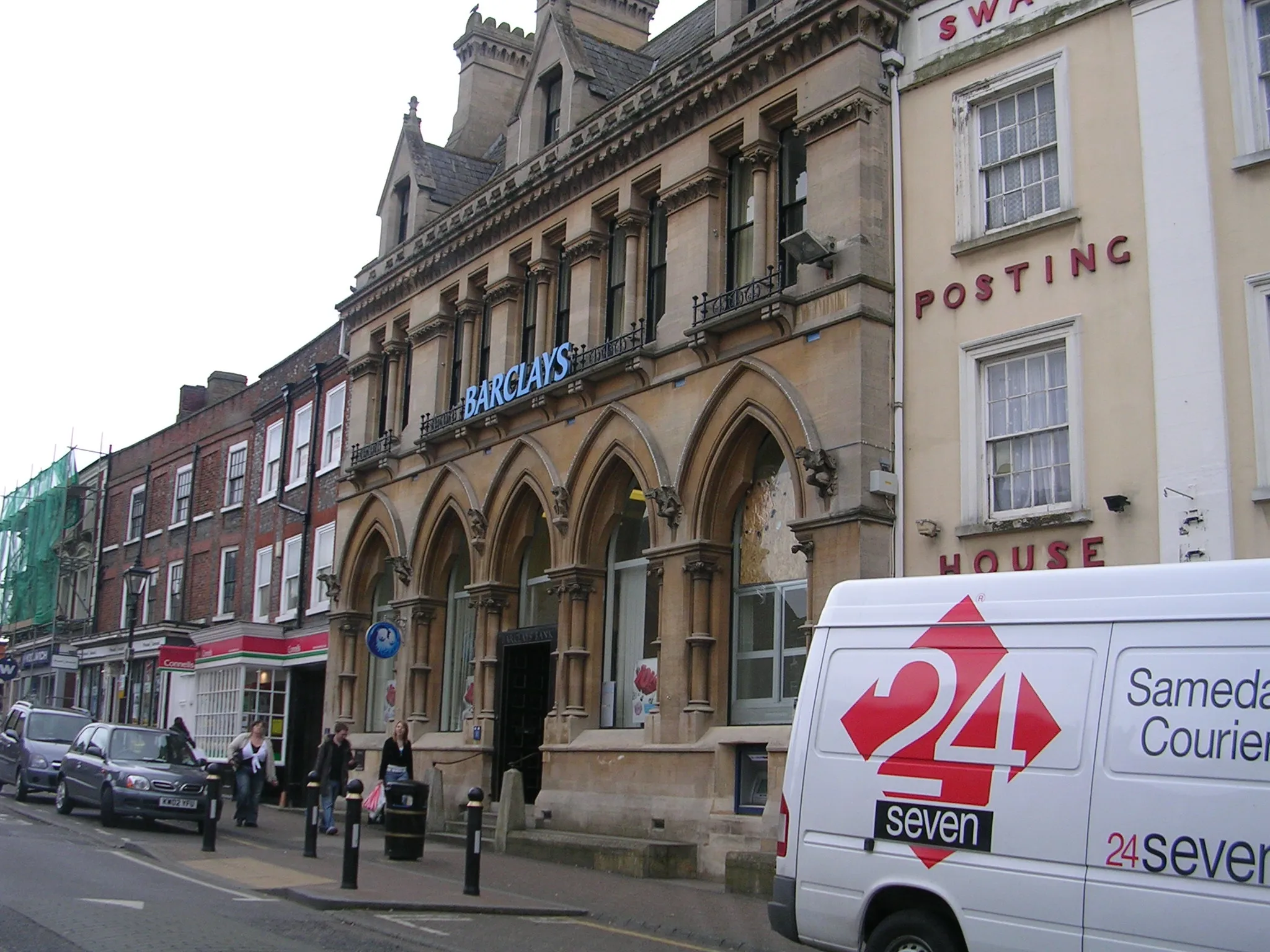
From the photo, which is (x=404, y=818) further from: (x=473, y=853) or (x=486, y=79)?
(x=486, y=79)

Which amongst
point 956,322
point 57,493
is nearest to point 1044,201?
point 956,322

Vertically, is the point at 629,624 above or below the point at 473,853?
above

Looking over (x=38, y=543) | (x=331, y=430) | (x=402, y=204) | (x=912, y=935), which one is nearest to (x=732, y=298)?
(x=912, y=935)

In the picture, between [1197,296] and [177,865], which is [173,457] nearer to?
[177,865]

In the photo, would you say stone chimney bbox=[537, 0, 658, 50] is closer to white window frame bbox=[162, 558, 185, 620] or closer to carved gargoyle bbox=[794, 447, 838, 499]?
carved gargoyle bbox=[794, 447, 838, 499]

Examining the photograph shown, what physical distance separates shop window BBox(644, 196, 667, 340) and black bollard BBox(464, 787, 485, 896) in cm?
860

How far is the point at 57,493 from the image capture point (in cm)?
4853

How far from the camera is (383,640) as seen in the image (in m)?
18.9

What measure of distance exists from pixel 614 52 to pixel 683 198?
6.02m

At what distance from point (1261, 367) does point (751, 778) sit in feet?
25.0

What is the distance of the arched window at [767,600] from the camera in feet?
55.5

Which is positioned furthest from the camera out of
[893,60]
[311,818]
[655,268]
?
[655,268]

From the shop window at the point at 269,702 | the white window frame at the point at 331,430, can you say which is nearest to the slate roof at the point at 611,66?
the white window frame at the point at 331,430

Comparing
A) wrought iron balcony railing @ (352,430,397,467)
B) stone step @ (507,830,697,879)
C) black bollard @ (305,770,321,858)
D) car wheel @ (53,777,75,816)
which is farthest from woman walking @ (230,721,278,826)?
wrought iron balcony railing @ (352,430,397,467)
